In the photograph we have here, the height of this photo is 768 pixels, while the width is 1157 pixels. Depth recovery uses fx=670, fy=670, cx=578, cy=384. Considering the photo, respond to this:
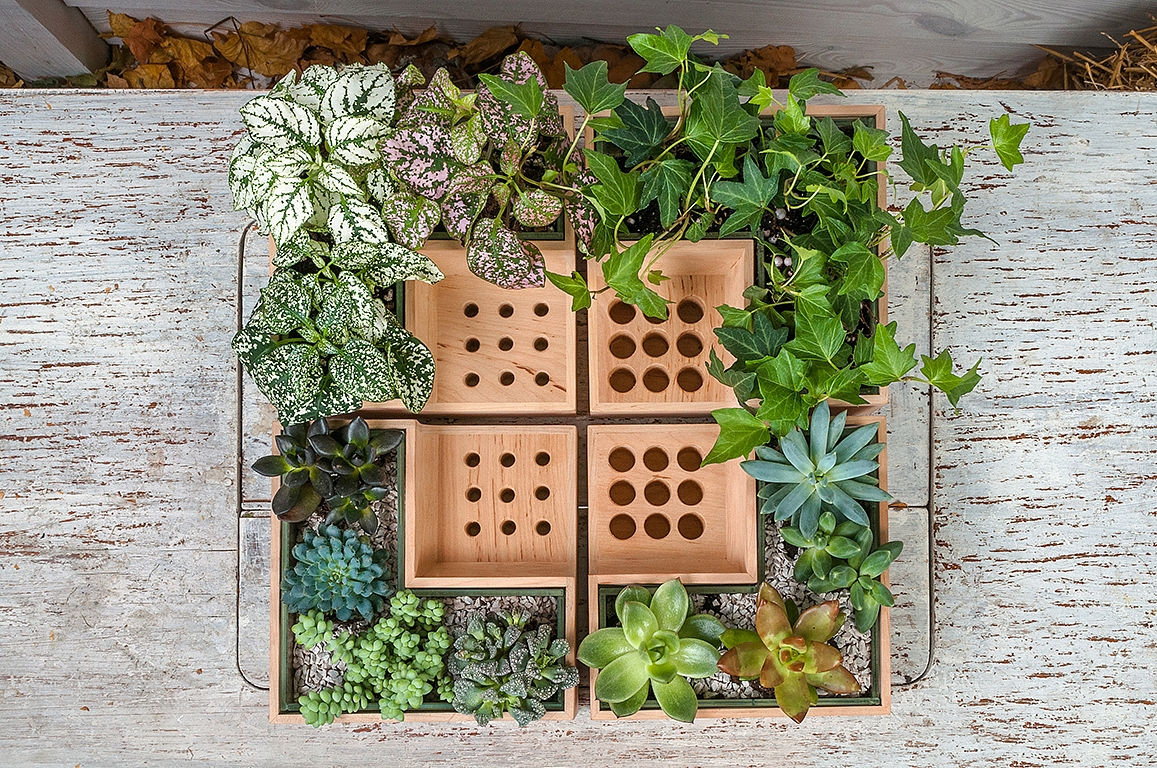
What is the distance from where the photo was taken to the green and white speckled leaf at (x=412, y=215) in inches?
45.0

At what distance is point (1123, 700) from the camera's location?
1656 mm

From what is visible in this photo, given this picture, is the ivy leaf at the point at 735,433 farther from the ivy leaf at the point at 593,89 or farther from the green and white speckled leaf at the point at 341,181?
the green and white speckled leaf at the point at 341,181

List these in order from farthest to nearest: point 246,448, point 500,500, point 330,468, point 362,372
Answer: point 246,448 < point 500,500 < point 330,468 < point 362,372

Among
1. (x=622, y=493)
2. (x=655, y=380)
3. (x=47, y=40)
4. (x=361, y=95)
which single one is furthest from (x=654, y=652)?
(x=47, y=40)

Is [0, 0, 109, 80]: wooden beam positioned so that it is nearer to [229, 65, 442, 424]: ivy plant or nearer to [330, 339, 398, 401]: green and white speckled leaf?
[229, 65, 442, 424]: ivy plant

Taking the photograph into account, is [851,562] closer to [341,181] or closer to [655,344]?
[655,344]

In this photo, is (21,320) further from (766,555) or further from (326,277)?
(766,555)

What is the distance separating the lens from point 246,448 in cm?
165

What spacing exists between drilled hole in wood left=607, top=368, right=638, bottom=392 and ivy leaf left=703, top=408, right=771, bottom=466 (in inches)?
12.2

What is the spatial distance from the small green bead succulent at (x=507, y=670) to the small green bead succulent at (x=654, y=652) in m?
0.09

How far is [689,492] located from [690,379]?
252 millimetres

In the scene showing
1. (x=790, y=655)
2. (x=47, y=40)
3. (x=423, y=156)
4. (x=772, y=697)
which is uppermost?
(x=47, y=40)

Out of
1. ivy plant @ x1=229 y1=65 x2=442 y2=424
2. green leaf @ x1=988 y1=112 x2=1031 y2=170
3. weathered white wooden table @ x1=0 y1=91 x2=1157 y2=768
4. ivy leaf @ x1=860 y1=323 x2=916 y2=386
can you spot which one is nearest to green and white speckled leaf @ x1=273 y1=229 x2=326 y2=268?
ivy plant @ x1=229 y1=65 x2=442 y2=424

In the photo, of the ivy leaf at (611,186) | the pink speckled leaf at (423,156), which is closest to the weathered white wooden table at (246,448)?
the pink speckled leaf at (423,156)
